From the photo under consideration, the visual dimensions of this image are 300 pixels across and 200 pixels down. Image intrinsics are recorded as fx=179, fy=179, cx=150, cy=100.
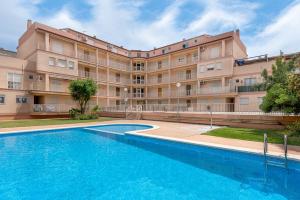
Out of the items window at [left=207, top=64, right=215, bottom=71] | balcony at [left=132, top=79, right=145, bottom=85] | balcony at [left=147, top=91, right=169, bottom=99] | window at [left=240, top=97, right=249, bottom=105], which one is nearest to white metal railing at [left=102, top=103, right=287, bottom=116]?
window at [left=240, top=97, right=249, bottom=105]

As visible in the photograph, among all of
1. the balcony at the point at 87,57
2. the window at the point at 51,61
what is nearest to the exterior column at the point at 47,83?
the window at the point at 51,61

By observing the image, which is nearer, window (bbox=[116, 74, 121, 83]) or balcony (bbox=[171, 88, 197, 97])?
balcony (bbox=[171, 88, 197, 97])

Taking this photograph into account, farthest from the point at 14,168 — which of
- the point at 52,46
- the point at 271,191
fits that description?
the point at 52,46

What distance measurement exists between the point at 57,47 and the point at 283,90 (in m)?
27.8

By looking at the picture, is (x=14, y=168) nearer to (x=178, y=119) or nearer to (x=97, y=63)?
(x=178, y=119)

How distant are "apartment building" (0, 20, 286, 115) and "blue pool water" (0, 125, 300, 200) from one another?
16655mm

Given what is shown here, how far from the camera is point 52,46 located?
1022 inches

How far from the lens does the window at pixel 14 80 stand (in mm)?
22609

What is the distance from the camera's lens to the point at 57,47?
26.5 metres

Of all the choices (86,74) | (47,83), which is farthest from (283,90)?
(86,74)

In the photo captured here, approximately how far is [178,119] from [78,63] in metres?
19.3

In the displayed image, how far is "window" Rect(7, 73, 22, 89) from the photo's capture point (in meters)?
22.6

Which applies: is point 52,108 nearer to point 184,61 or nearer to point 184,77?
point 184,77

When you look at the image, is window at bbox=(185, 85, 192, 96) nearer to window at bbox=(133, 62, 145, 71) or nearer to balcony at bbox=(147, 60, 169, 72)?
balcony at bbox=(147, 60, 169, 72)
